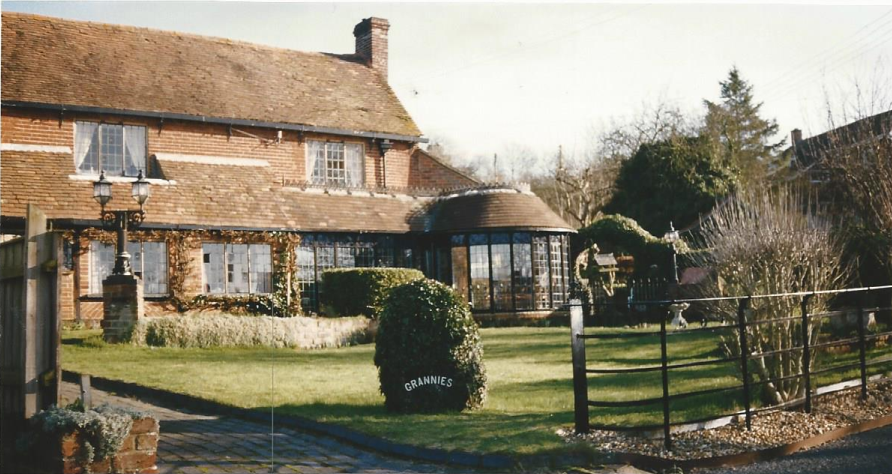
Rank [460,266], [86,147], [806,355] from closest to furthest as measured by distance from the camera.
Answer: [806,355] < [86,147] < [460,266]

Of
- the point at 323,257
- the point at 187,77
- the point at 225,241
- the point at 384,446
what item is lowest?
the point at 384,446

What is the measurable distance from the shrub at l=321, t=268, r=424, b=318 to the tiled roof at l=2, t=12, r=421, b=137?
6.43 meters

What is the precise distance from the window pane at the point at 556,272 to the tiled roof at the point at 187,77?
254 inches

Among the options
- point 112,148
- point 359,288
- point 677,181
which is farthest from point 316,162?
point 677,181

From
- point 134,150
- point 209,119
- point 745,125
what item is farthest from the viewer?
point 745,125

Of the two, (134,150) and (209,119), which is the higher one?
(209,119)

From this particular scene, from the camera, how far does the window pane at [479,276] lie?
80.8 ft

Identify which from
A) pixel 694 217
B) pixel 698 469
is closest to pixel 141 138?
pixel 698 469

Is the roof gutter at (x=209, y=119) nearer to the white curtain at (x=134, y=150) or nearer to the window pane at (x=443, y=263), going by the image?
the white curtain at (x=134, y=150)

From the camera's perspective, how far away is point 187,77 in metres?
24.0

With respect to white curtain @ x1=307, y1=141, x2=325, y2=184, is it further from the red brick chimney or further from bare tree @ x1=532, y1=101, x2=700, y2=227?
bare tree @ x1=532, y1=101, x2=700, y2=227

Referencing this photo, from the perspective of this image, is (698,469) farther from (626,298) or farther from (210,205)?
(626,298)

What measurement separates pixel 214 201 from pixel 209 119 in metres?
3.03

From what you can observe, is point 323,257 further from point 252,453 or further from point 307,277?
point 252,453
